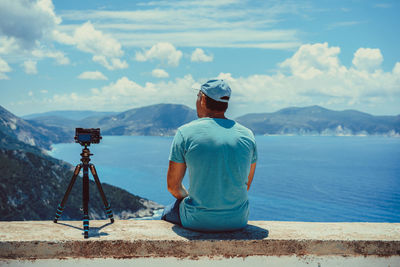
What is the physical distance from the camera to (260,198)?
10544 cm

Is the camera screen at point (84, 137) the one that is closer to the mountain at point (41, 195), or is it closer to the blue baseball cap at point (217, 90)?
the blue baseball cap at point (217, 90)

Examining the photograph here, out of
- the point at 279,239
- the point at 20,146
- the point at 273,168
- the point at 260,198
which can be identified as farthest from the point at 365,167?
the point at 279,239

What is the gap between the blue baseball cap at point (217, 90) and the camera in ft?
10.6

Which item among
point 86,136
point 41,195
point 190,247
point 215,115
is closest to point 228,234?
point 190,247

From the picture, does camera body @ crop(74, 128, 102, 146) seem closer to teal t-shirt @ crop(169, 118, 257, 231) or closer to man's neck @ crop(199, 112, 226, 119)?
teal t-shirt @ crop(169, 118, 257, 231)

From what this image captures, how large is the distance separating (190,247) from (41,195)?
4249 inches

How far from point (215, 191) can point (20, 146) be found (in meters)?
152

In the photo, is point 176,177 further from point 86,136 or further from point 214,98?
point 86,136

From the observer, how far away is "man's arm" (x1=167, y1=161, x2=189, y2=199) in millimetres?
3249

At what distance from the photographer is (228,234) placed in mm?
3303

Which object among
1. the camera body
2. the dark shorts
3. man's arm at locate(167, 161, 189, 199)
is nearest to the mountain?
the dark shorts

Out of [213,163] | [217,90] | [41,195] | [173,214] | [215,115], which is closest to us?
[213,163]

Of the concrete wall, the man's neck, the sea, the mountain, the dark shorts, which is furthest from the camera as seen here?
the mountain

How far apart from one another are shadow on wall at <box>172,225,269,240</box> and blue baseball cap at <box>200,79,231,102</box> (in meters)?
1.20
